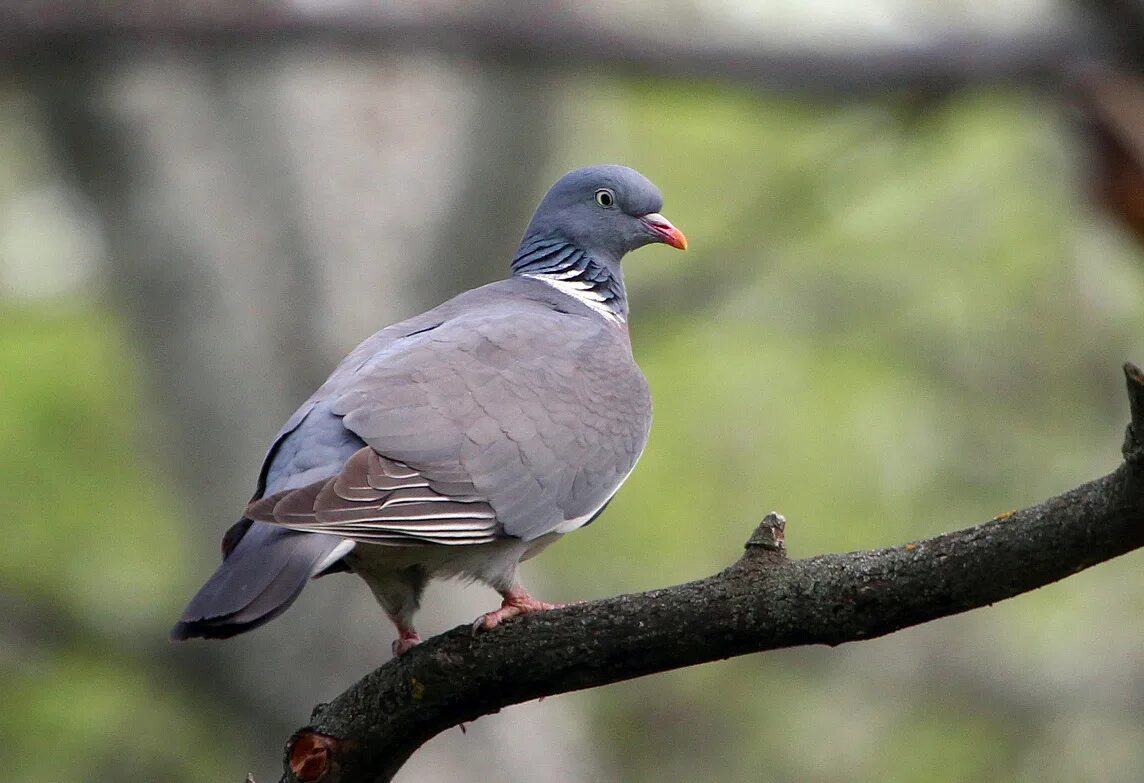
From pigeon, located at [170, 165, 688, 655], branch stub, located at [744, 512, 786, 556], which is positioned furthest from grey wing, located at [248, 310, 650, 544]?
branch stub, located at [744, 512, 786, 556]

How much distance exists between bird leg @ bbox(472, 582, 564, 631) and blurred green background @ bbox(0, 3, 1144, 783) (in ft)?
15.5

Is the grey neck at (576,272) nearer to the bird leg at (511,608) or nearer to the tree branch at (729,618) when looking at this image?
the bird leg at (511,608)

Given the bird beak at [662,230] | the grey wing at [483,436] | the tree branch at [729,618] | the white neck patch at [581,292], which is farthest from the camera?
the bird beak at [662,230]

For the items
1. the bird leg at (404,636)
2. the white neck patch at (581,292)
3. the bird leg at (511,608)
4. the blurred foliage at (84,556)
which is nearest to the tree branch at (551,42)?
the white neck patch at (581,292)

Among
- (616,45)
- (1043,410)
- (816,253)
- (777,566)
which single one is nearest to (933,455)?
(1043,410)

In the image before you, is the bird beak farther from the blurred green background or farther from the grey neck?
the blurred green background

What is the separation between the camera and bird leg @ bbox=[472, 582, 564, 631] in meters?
3.22

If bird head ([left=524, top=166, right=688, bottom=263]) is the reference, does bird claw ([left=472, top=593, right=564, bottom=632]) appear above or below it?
below

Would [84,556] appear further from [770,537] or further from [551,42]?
[770,537]

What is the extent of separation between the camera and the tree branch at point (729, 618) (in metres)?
2.53

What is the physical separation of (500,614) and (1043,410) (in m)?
6.94

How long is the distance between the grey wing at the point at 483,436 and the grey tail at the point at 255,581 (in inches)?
1.9

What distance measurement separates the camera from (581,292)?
4754 millimetres

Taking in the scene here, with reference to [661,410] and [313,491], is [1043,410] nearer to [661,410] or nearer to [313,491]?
[661,410]
